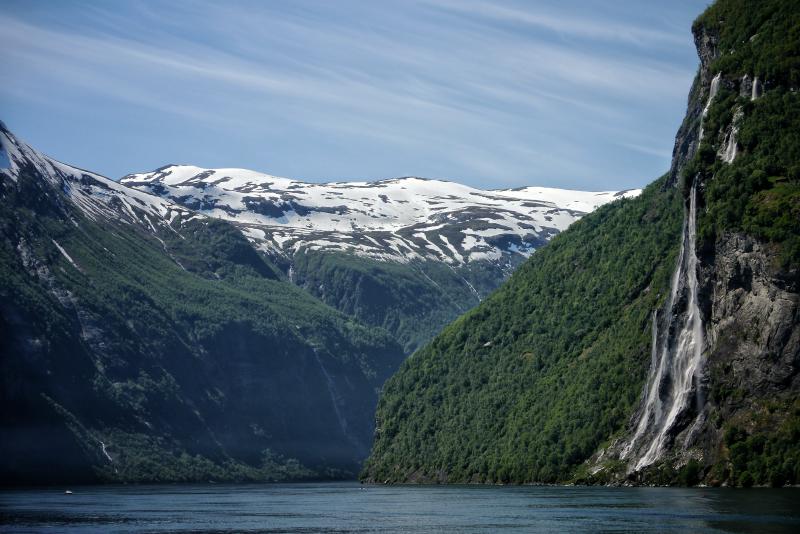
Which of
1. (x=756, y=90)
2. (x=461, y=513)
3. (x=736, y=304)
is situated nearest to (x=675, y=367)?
(x=736, y=304)

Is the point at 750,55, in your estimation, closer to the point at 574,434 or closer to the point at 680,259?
the point at 680,259

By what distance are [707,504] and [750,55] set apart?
80142mm

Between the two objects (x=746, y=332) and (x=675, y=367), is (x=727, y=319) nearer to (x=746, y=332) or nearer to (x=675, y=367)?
(x=746, y=332)

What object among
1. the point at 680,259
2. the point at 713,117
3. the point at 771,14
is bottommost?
the point at 680,259

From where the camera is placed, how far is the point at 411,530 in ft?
341

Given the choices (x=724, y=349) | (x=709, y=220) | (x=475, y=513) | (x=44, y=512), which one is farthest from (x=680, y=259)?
(x=44, y=512)

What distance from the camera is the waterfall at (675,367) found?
155 metres

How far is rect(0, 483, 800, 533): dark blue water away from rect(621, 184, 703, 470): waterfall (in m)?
8.66

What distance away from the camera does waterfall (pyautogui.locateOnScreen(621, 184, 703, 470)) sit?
155m

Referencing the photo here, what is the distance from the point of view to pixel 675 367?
525 ft

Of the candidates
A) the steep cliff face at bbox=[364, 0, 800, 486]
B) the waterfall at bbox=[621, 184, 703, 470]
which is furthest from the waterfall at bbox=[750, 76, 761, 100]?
the waterfall at bbox=[621, 184, 703, 470]

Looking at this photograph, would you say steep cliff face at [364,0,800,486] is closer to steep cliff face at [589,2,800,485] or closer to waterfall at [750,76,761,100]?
steep cliff face at [589,2,800,485]

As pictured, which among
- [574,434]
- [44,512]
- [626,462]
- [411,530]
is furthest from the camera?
[574,434]

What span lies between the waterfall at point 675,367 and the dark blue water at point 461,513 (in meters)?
8.66
